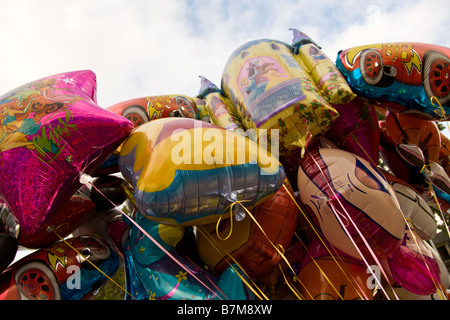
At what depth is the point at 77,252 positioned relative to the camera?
1.64 m

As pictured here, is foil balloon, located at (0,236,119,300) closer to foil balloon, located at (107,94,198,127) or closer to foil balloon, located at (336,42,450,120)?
foil balloon, located at (107,94,198,127)

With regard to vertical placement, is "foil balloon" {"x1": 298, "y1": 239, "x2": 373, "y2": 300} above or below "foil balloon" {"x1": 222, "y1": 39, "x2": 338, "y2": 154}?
below

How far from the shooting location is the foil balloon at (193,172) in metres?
1.28

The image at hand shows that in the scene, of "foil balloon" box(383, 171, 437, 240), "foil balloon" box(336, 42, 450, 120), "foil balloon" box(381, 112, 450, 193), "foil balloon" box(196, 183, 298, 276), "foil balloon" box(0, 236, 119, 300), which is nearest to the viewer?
"foil balloon" box(0, 236, 119, 300)

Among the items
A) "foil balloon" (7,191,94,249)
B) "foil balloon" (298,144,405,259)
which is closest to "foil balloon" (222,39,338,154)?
"foil balloon" (298,144,405,259)

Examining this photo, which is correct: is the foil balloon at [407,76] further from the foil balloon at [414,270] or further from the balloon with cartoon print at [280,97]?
the foil balloon at [414,270]

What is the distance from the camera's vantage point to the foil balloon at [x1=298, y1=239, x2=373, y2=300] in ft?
5.52

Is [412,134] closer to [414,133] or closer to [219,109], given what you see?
[414,133]

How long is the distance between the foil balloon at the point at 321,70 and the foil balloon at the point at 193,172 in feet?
1.96

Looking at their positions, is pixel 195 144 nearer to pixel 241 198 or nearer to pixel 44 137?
pixel 241 198

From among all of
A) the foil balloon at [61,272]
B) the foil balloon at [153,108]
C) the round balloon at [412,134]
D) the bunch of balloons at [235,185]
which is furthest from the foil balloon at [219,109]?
the round balloon at [412,134]

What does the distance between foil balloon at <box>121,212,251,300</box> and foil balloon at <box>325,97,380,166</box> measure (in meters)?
1.05

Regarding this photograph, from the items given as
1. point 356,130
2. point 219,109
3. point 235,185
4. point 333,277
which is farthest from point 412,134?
point 235,185
